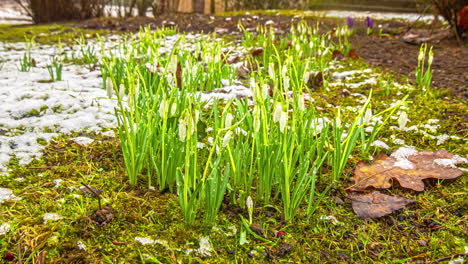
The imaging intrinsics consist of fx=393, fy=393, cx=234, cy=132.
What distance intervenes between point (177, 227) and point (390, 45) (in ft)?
13.1

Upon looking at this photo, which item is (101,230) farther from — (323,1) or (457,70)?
(323,1)

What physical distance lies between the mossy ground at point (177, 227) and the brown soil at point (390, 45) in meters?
1.69

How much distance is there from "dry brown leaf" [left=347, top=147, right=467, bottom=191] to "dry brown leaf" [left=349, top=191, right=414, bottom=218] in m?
0.05

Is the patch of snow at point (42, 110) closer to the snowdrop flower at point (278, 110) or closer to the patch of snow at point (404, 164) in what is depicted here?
the snowdrop flower at point (278, 110)

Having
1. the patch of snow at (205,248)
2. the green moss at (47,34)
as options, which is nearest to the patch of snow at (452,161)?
the patch of snow at (205,248)

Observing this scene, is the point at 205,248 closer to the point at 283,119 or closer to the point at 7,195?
the point at 283,119

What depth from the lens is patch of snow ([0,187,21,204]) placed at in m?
1.36

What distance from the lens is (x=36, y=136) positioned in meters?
1.90

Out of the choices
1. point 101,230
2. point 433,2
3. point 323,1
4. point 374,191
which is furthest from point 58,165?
point 323,1

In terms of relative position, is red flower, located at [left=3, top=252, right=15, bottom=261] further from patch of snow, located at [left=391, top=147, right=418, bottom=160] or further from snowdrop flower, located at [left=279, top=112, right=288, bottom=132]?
patch of snow, located at [left=391, top=147, right=418, bottom=160]

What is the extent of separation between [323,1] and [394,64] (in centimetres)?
660

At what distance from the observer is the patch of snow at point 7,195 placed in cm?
136

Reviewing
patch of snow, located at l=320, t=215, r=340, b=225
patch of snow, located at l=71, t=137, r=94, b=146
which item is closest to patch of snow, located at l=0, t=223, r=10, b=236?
patch of snow, located at l=71, t=137, r=94, b=146

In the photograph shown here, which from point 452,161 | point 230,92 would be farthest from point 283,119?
point 230,92
